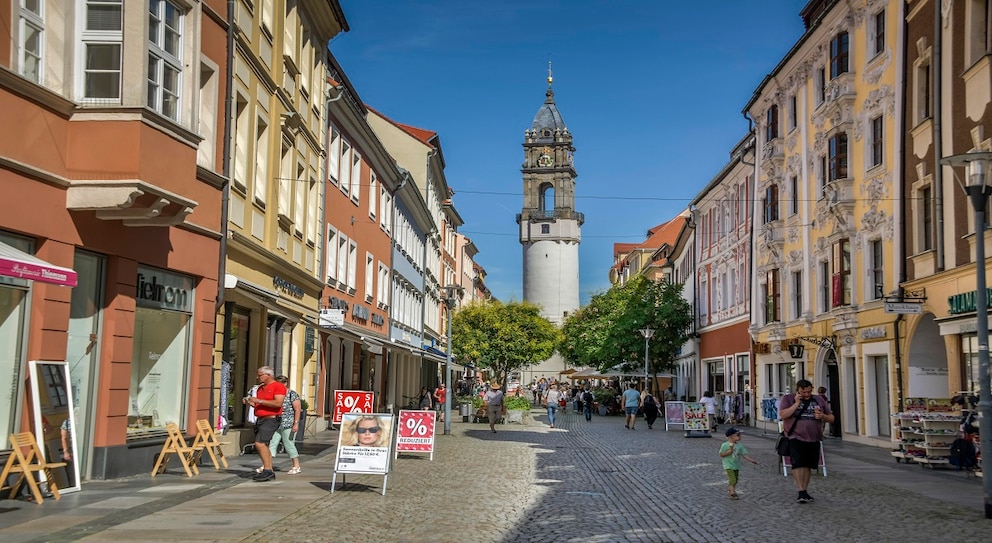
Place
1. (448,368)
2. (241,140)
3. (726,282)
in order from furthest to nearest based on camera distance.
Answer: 1. (726,282)
2. (448,368)
3. (241,140)

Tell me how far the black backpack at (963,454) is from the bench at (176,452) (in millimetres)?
13429

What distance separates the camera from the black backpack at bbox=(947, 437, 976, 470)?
1850cm

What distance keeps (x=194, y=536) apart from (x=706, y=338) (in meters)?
43.9

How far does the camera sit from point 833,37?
30.9m

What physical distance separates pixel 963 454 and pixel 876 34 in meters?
13.7

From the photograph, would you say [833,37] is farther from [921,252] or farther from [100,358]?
[100,358]

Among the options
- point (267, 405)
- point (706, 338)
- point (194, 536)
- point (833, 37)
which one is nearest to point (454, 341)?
point (706, 338)

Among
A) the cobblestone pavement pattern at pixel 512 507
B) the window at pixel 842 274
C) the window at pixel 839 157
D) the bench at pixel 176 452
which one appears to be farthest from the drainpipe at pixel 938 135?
the bench at pixel 176 452

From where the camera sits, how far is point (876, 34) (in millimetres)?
27875

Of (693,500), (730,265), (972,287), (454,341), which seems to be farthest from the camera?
(454,341)

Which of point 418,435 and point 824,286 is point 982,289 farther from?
point 824,286

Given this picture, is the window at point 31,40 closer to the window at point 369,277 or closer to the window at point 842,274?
the window at point 842,274

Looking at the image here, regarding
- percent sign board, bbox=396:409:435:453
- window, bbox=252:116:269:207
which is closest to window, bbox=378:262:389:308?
window, bbox=252:116:269:207

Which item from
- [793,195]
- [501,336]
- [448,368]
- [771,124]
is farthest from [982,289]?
[501,336]
